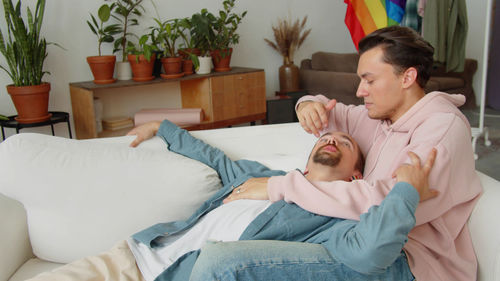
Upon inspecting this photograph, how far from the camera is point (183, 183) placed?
65.4 inches

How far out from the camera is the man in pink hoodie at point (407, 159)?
121 centimetres

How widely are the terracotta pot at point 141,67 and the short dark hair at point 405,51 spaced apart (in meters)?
2.43

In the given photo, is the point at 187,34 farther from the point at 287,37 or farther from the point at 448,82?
the point at 448,82

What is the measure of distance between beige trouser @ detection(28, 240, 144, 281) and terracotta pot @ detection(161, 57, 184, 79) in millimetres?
2445

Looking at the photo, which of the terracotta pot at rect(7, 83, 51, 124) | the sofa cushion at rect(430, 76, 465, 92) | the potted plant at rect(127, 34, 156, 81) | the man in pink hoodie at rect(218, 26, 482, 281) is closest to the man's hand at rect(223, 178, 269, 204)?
the man in pink hoodie at rect(218, 26, 482, 281)

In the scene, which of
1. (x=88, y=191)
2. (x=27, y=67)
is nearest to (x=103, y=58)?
(x=27, y=67)

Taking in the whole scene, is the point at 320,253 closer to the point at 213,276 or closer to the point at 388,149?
the point at 213,276

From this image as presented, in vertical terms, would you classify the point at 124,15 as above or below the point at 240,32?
above

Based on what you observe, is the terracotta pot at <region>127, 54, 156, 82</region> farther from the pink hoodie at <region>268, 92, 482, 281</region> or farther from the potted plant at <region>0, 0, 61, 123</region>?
the pink hoodie at <region>268, 92, 482, 281</region>

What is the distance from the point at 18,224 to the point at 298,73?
389cm

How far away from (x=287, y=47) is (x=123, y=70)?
1.96m

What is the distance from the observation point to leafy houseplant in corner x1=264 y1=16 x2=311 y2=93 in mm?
4852

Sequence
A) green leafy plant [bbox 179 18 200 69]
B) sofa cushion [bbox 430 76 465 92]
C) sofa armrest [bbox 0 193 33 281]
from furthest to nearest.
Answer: sofa cushion [bbox 430 76 465 92], green leafy plant [bbox 179 18 200 69], sofa armrest [bbox 0 193 33 281]

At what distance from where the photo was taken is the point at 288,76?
16.1 feet
